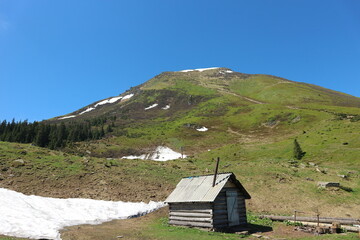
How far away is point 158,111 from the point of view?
151000 millimetres

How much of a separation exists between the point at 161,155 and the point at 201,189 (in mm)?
59152

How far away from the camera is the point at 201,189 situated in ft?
74.1

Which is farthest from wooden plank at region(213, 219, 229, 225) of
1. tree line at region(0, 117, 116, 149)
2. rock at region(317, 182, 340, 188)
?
tree line at region(0, 117, 116, 149)

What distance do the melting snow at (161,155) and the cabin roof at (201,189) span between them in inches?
2054

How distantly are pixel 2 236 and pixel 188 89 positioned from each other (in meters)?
176

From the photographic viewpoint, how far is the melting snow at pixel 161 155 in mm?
77688

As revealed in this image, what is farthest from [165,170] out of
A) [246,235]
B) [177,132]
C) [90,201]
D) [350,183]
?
[177,132]

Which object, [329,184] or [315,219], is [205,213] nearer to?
[315,219]

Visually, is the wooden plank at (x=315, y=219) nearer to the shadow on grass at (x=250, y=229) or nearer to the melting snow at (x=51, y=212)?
the shadow on grass at (x=250, y=229)

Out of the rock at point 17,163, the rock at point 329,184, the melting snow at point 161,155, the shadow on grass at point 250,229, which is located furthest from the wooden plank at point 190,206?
the melting snow at point 161,155

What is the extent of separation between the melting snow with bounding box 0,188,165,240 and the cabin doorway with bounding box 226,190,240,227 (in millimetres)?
9880

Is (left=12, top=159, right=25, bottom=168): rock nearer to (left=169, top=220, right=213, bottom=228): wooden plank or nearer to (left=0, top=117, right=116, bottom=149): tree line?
(left=169, top=220, right=213, bottom=228): wooden plank

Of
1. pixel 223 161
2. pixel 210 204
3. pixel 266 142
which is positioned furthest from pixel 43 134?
pixel 210 204

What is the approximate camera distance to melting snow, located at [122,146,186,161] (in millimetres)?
77688
